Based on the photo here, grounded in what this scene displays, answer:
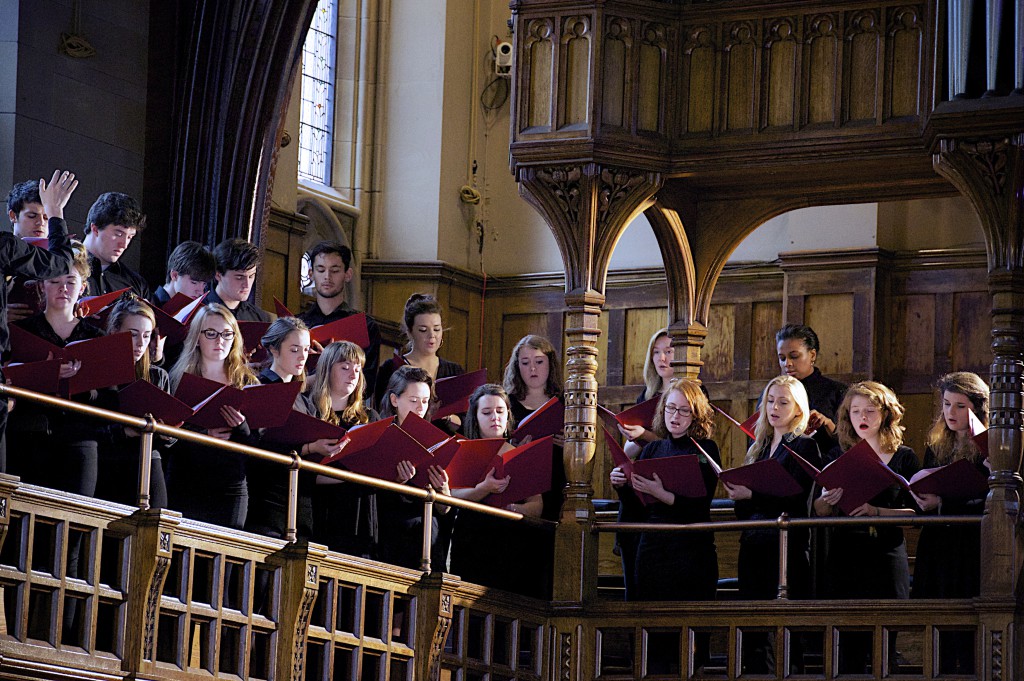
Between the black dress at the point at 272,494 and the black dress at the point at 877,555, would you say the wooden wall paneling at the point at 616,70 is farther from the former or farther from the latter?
the black dress at the point at 272,494

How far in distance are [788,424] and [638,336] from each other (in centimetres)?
542

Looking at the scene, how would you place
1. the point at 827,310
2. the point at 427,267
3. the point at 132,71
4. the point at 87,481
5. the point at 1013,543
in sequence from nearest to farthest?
the point at 87,481, the point at 1013,543, the point at 132,71, the point at 827,310, the point at 427,267

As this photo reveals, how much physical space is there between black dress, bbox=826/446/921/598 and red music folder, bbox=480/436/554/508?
1360mm

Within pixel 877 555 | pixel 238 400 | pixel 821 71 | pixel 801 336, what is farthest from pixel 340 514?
pixel 821 71

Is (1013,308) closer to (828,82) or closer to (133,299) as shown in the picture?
(828,82)

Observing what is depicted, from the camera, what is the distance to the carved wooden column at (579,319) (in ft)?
31.0

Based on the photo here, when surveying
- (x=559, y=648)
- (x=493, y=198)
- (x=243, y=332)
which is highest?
(x=493, y=198)

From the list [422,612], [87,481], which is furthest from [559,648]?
[87,481]

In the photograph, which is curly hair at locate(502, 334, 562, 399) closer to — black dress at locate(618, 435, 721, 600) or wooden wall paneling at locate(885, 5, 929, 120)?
black dress at locate(618, 435, 721, 600)

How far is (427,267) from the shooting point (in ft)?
48.5

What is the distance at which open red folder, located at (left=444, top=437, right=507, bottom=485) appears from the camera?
8812 millimetres

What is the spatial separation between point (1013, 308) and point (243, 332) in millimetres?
3477

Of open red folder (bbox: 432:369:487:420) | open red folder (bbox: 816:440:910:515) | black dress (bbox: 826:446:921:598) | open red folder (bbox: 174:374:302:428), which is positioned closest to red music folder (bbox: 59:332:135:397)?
open red folder (bbox: 174:374:302:428)

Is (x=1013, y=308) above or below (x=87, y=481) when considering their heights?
above
